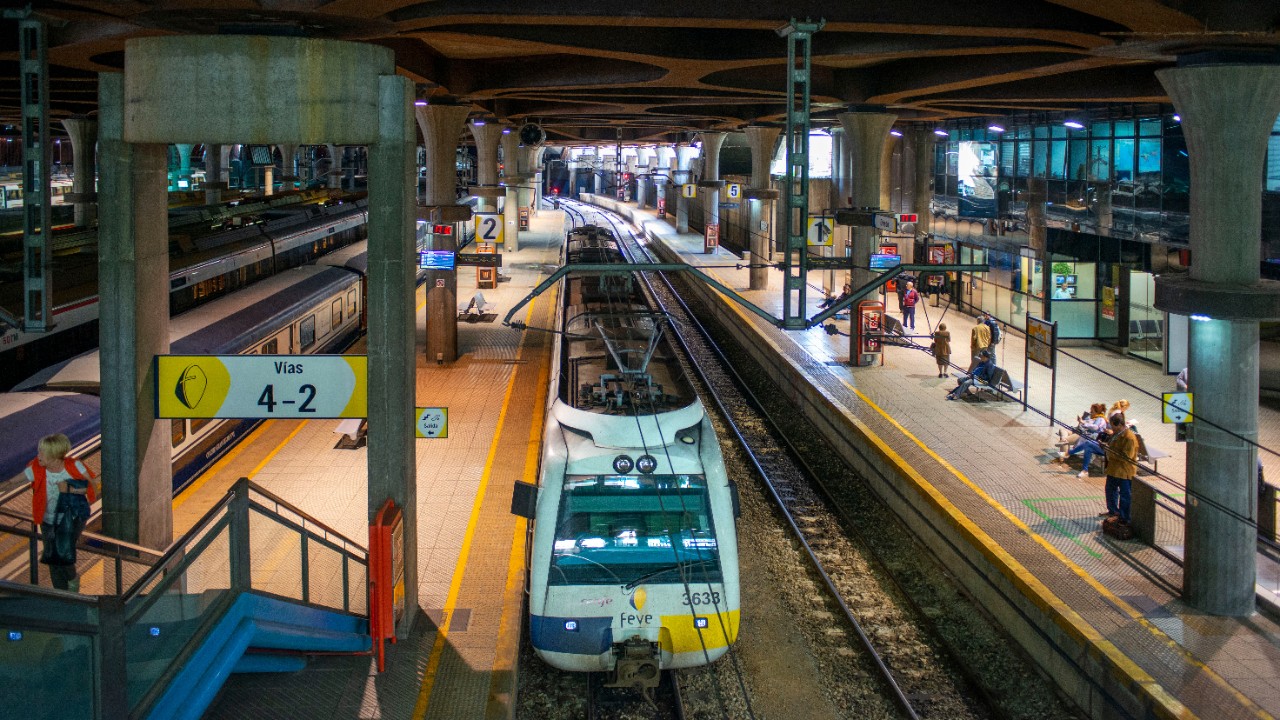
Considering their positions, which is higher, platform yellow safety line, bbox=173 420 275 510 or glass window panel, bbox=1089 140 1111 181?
glass window panel, bbox=1089 140 1111 181

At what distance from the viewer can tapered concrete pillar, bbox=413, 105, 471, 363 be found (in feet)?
80.5

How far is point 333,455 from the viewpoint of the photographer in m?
17.4

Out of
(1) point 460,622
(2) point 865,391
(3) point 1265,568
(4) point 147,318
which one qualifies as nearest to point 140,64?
(4) point 147,318

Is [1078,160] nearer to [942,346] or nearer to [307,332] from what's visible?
[942,346]

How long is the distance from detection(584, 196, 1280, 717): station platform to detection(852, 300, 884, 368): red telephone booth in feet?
0.93

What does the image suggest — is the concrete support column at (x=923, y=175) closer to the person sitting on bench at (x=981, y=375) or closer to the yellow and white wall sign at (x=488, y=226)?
the yellow and white wall sign at (x=488, y=226)

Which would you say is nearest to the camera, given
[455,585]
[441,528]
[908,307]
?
[455,585]

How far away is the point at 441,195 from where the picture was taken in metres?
24.9

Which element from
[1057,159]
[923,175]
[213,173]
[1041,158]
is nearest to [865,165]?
[1057,159]

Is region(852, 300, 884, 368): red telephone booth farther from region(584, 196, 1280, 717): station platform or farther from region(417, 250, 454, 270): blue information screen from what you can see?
region(417, 250, 454, 270): blue information screen

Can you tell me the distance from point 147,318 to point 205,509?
4.51m

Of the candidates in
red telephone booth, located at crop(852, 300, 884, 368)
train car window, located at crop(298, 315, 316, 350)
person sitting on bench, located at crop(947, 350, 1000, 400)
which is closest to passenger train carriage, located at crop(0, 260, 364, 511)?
train car window, located at crop(298, 315, 316, 350)

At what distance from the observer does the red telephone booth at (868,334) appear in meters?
24.8

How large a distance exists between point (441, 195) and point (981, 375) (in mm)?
12119
